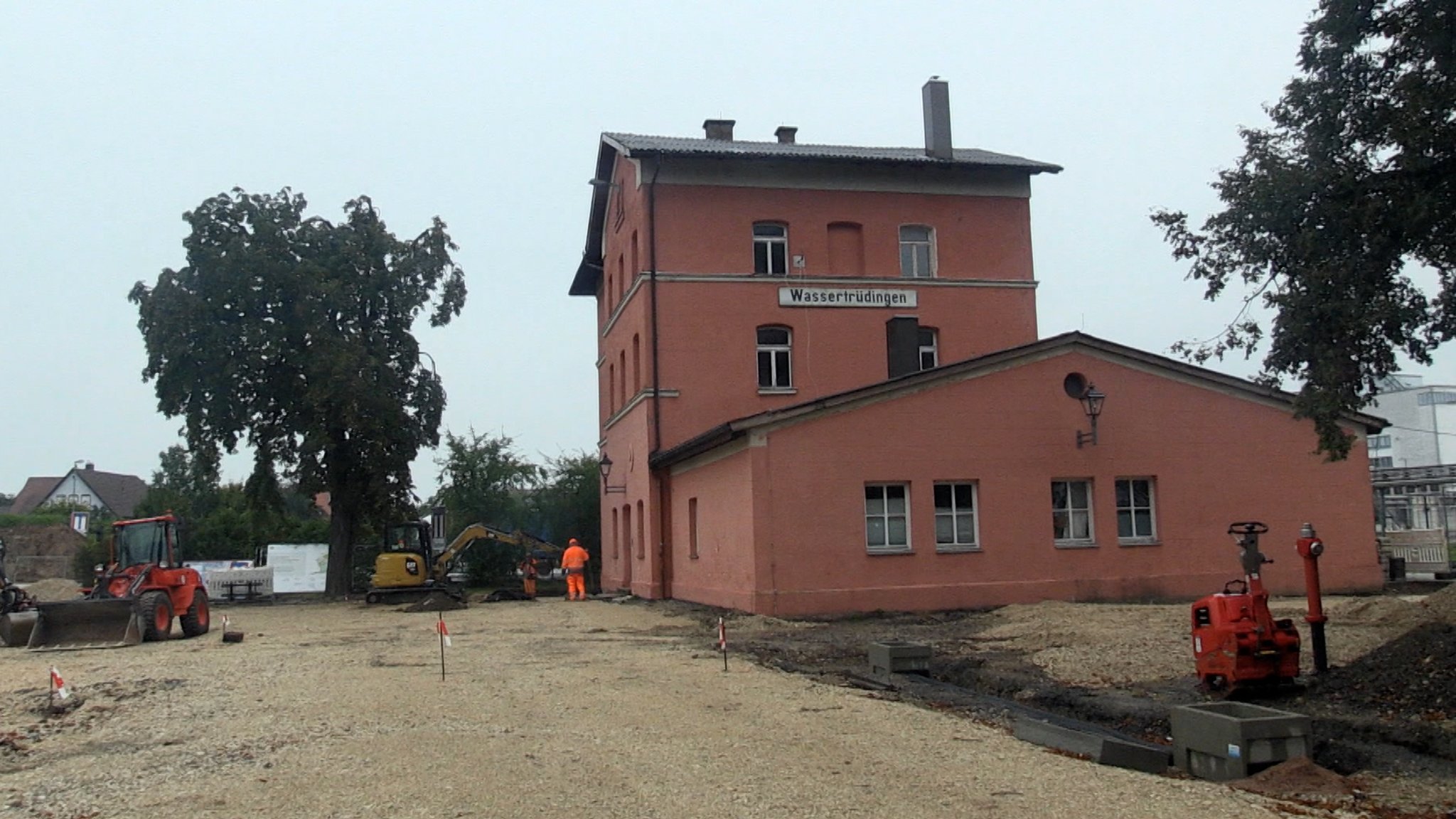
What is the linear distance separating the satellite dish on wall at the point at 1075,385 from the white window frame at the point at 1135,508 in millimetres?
1811

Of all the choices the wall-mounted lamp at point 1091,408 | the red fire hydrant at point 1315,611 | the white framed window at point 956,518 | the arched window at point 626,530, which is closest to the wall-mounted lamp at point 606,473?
the arched window at point 626,530

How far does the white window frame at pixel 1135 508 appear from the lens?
934 inches

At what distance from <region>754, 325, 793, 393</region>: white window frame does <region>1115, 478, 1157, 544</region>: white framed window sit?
28.7 feet

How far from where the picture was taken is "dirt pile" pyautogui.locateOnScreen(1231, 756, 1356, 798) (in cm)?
786

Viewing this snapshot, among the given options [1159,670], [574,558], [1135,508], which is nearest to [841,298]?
[1135,508]

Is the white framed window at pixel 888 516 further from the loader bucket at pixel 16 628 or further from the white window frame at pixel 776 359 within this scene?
the loader bucket at pixel 16 628

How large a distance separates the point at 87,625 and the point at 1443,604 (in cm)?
2073

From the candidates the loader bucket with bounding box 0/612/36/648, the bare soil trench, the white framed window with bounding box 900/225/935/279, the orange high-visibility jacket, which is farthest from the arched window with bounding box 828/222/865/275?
the loader bucket with bounding box 0/612/36/648

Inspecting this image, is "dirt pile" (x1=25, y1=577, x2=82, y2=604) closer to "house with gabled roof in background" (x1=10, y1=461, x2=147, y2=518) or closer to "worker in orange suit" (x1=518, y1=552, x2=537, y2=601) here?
"worker in orange suit" (x1=518, y1=552, x2=537, y2=601)

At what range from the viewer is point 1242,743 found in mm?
8289

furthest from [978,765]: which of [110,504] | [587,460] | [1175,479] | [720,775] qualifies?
[110,504]

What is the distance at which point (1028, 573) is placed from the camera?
23047 millimetres

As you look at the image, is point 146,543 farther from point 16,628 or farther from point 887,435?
point 887,435

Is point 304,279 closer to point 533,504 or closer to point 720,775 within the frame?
point 533,504
